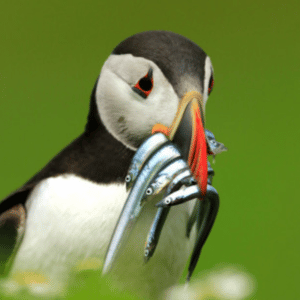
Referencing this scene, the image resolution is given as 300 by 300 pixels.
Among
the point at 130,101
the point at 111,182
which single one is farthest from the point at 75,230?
the point at 130,101

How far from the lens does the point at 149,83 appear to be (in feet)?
3.34

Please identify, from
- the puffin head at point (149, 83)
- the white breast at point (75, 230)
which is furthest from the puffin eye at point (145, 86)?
the white breast at point (75, 230)

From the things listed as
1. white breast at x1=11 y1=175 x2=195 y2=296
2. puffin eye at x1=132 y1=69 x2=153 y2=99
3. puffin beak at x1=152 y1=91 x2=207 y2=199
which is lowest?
white breast at x1=11 y1=175 x2=195 y2=296

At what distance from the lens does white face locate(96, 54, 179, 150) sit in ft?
3.31

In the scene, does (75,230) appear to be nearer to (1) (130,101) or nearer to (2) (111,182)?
(2) (111,182)

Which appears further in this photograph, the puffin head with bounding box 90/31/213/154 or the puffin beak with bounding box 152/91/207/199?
the puffin head with bounding box 90/31/213/154

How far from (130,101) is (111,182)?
20cm

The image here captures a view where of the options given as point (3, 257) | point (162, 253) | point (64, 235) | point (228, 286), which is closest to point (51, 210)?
point (64, 235)

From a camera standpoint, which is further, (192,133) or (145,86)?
(145,86)

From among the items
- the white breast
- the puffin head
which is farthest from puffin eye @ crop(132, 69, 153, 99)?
the white breast

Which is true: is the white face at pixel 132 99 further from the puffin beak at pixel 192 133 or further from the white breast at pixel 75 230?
the white breast at pixel 75 230

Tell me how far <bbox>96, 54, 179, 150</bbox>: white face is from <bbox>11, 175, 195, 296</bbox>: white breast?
0.47 ft

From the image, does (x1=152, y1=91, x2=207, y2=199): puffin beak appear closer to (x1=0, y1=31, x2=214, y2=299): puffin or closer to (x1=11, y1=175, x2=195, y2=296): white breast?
(x1=0, y1=31, x2=214, y2=299): puffin

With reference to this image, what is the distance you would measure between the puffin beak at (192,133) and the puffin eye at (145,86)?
0.08 meters
